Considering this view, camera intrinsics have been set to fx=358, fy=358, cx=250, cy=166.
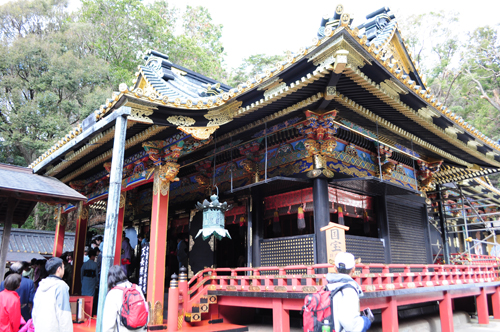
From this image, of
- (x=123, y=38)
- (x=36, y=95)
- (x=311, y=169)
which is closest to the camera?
(x=311, y=169)

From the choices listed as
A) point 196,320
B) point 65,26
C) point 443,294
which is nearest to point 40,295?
point 196,320

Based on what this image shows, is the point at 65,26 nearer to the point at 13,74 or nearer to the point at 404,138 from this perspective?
the point at 13,74

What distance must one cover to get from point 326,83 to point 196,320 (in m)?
5.53

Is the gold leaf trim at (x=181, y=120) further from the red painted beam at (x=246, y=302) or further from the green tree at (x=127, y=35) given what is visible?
the green tree at (x=127, y=35)

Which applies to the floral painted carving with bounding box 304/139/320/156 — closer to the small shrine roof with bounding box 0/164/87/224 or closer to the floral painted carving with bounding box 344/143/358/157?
the floral painted carving with bounding box 344/143/358/157

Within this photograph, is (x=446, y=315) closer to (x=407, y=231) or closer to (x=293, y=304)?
(x=407, y=231)

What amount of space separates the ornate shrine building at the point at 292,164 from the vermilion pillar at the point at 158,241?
0.09ft

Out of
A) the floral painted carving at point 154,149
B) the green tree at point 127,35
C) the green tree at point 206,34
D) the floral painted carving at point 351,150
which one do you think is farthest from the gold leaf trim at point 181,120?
the green tree at point 206,34

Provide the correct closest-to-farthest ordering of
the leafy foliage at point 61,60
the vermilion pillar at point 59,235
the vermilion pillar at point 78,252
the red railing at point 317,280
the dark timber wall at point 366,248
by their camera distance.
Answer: the red railing at point 317,280, the dark timber wall at point 366,248, the vermilion pillar at point 78,252, the vermilion pillar at point 59,235, the leafy foliage at point 61,60

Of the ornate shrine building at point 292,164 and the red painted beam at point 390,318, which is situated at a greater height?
the ornate shrine building at point 292,164

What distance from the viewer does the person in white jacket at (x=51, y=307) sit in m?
4.18

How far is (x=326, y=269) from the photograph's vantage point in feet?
22.0

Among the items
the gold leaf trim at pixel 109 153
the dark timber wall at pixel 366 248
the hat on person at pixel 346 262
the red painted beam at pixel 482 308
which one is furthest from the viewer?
the red painted beam at pixel 482 308

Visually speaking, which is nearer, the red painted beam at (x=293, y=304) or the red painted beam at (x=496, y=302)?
the red painted beam at (x=293, y=304)
